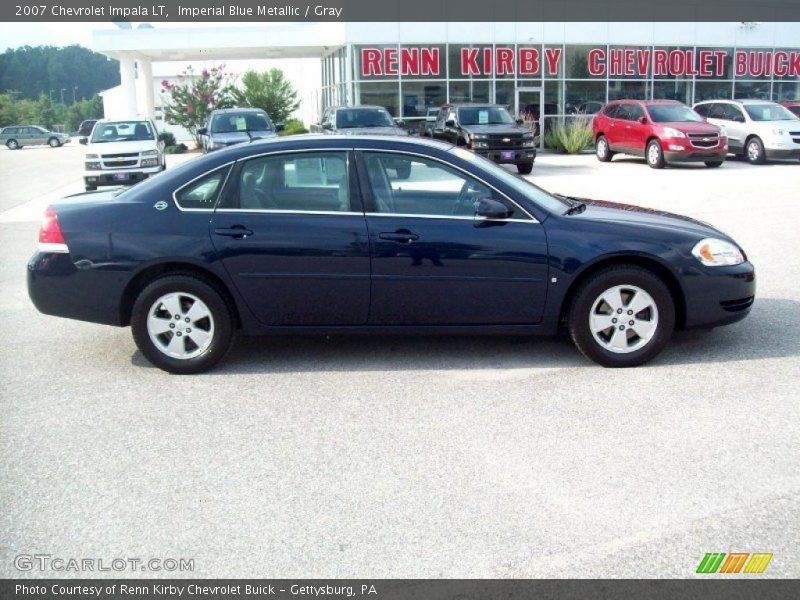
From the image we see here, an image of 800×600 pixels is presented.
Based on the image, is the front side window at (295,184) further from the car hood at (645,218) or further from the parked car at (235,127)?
the parked car at (235,127)

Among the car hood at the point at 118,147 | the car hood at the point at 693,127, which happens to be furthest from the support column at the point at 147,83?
the car hood at the point at 693,127

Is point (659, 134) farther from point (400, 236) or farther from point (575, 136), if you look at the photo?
point (400, 236)

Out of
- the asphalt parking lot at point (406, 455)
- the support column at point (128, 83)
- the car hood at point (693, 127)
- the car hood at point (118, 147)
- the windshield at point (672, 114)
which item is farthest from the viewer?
the support column at point (128, 83)

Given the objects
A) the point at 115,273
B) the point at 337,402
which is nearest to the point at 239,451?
the point at 337,402

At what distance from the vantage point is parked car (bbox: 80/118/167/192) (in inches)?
758

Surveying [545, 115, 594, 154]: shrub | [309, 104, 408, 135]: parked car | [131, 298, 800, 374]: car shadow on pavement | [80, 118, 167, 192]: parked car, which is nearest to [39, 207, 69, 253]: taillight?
[131, 298, 800, 374]: car shadow on pavement

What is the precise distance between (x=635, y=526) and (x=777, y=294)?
5089 mm

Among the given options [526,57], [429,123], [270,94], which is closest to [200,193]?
[429,123]

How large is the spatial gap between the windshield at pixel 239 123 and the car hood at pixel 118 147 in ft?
5.62

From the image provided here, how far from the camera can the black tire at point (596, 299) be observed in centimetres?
601

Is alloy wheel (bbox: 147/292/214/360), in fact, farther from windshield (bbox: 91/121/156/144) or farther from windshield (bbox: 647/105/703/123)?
windshield (bbox: 647/105/703/123)

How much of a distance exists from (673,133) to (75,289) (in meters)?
19.8

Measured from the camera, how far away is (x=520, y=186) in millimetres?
6383
